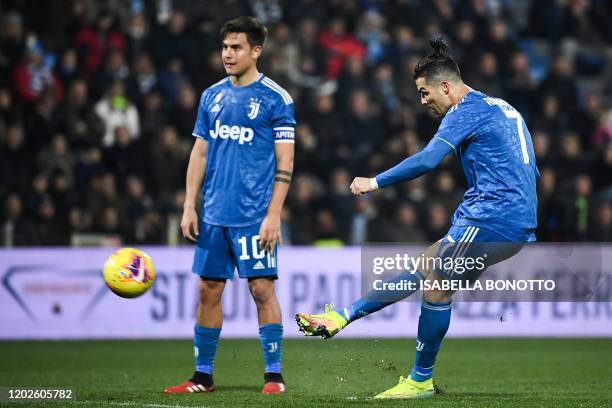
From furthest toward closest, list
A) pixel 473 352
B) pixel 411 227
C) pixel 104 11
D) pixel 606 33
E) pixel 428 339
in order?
1. pixel 606 33
2. pixel 104 11
3. pixel 411 227
4. pixel 473 352
5. pixel 428 339

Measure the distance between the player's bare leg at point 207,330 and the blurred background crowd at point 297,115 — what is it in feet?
20.5

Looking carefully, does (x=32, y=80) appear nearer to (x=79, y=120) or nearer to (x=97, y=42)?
(x=79, y=120)

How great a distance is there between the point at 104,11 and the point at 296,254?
5.27 m

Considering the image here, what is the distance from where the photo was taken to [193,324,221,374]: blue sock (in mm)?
7789

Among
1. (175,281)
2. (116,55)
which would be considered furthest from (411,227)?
(116,55)

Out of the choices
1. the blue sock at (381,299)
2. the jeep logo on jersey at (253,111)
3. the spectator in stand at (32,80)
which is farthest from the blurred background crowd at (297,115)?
the blue sock at (381,299)

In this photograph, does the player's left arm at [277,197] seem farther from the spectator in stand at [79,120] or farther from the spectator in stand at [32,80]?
the spectator in stand at [32,80]

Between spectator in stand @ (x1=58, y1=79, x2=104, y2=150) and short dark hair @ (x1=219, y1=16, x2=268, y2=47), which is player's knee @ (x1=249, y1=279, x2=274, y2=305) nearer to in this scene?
short dark hair @ (x1=219, y1=16, x2=268, y2=47)

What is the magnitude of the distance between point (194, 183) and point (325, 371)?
7.23 ft

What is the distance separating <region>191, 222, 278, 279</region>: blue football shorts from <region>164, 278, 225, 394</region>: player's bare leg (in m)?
0.09

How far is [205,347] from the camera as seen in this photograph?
780 centimetres

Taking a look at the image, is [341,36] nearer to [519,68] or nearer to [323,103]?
[323,103]

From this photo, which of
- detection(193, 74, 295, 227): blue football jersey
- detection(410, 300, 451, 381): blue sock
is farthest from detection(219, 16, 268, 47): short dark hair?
detection(410, 300, 451, 381): blue sock

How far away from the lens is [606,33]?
19.7 m
